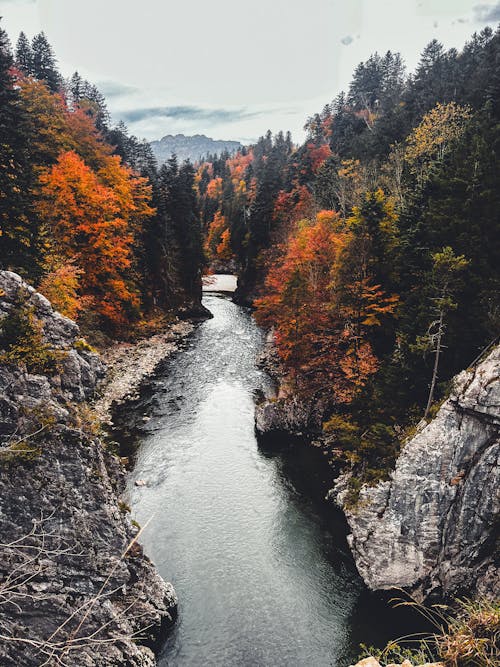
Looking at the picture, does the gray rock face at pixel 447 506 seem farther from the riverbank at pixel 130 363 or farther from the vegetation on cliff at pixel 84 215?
the vegetation on cliff at pixel 84 215

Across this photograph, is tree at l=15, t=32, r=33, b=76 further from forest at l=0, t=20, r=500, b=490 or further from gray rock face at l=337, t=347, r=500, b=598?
gray rock face at l=337, t=347, r=500, b=598

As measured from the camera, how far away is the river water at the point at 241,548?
15938mm

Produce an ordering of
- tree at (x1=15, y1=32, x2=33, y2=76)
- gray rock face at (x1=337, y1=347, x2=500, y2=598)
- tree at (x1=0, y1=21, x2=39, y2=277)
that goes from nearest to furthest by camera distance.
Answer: gray rock face at (x1=337, y1=347, x2=500, y2=598) → tree at (x1=0, y1=21, x2=39, y2=277) → tree at (x1=15, y1=32, x2=33, y2=76)

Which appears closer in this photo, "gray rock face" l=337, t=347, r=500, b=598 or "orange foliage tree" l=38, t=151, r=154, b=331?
"gray rock face" l=337, t=347, r=500, b=598

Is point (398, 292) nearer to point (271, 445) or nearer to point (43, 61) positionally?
point (271, 445)

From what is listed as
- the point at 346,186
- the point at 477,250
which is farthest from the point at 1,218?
the point at 346,186

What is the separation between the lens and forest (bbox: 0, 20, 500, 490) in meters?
19.9

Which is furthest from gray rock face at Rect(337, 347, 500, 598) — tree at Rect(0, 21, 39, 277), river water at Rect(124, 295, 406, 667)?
tree at Rect(0, 21, 39, 277)

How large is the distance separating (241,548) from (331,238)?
78.4 ft

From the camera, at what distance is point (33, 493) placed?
1322 centimetres

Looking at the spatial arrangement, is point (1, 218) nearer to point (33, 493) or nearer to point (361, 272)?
point (33, 493)

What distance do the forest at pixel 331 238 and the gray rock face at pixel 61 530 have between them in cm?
254

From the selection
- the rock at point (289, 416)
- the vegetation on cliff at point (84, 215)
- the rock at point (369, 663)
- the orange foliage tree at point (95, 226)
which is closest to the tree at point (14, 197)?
the vegetation on cliff at point (84, 215)

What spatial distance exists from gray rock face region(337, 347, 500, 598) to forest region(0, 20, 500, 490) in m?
1.36
